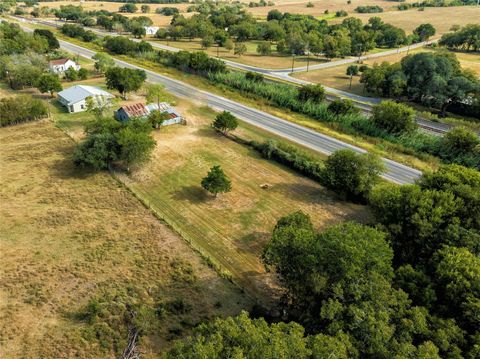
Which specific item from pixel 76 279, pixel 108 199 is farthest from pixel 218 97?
pixel 76 279

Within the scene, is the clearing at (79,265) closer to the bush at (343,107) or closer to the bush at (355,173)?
the bush at (355,173)

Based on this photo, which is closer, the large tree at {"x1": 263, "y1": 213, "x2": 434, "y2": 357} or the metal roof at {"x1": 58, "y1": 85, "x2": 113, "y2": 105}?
the large tree at {"x1": 263, "y1": 213, "x2": 434, "y2": 357}

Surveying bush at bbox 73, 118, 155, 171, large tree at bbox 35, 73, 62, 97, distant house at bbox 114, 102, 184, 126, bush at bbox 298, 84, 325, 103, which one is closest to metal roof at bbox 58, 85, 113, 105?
large tree at bbox 35, 73, 62, 97

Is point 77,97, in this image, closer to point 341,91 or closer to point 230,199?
point 230,199

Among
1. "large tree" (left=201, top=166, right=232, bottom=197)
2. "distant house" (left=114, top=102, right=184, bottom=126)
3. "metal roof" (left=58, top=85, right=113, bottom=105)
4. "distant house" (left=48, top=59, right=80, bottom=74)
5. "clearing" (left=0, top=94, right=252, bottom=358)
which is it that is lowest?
"clearing" (left=0, top=94, right=252, bottom=358)

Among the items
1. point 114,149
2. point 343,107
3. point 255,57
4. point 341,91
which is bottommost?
point 114,149

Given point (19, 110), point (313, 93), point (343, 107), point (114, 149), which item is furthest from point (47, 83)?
point (343, 107)

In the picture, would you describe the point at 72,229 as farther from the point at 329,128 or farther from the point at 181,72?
the point at 181,72

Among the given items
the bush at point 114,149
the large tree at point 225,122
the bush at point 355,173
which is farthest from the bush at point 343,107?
the bush at point 114,149

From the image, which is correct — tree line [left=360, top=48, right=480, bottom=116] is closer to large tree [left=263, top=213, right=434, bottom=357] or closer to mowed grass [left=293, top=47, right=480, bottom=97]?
mowed grass [left=293, top=47, right=480, bottom=97]
